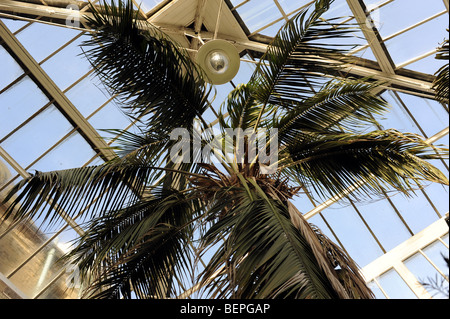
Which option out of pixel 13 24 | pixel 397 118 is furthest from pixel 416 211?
pixel 13 24

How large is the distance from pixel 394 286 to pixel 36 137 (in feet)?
24.5

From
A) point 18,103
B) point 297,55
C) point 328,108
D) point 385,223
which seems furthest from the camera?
point 385,223

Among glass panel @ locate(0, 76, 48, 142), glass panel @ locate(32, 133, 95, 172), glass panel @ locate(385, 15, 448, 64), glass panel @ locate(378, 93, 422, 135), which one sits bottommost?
glass panel @ locate(378, 93, 422, 135)

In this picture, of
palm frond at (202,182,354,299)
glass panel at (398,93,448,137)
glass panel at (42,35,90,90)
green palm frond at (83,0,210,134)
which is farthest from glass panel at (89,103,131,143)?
palm frond at (202,182,354,299)

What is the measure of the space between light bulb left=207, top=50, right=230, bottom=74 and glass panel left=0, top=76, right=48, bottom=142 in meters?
4.87

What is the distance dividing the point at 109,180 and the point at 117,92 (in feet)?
2.67

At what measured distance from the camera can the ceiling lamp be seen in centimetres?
628

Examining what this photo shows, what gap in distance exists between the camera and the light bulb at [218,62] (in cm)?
627

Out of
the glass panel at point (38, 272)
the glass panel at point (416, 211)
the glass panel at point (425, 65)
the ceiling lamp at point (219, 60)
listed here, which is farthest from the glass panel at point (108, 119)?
the glass panel at point (416, 211)

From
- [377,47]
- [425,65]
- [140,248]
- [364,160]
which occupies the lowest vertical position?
[364,160]

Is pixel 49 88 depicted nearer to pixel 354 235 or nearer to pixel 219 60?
pixel 219 60

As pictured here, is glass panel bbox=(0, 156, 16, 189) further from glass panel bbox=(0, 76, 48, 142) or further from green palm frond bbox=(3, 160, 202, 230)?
green palm frond bbox=(3, 160, 202, 230)

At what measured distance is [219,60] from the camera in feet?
20.5

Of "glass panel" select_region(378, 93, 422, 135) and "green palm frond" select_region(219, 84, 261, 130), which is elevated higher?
"green palm frond" select_region(219, 84, 261, 130)
